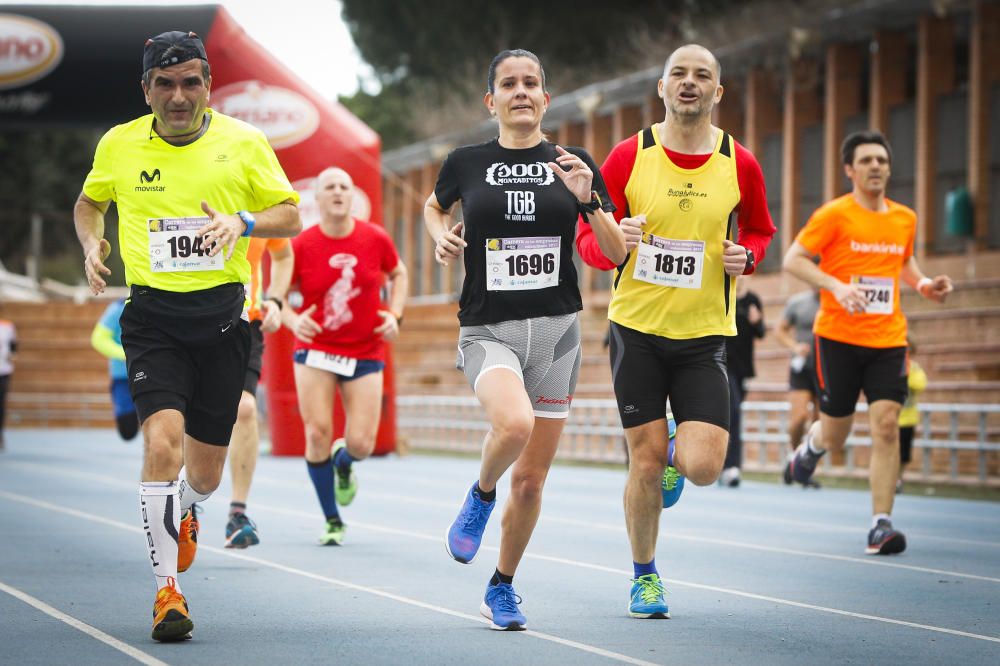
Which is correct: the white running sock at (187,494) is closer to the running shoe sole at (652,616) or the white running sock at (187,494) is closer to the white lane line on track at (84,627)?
the white lane line on track at (84,627)

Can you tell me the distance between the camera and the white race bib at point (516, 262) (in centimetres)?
682

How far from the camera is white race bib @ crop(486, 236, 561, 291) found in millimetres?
6820

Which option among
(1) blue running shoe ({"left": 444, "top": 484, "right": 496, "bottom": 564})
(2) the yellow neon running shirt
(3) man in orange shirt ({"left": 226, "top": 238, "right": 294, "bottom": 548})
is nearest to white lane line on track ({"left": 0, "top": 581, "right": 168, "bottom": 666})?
(1) blue running shoe ({"left": 444, "top": 484, "right": 496, "bottom": 564})

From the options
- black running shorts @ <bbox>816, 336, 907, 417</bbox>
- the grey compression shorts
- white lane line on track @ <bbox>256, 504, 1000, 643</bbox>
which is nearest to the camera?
the grey compression shorts

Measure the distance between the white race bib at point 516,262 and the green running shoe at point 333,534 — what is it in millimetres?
4165

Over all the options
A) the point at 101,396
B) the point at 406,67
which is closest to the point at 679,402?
the point at 101,396

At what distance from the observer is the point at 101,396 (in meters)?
41.6

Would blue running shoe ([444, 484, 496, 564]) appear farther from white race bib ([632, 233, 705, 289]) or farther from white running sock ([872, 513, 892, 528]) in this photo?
white running sock ([872, 513, 892, 528])

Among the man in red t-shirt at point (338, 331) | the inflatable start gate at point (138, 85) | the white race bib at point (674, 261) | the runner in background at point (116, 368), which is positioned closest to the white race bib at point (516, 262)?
the white race bib at point (674, 261)

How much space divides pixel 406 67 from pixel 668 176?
150 feet

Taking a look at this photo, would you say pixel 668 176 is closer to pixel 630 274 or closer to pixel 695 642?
pixel 630 274

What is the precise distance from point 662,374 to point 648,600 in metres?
1.00

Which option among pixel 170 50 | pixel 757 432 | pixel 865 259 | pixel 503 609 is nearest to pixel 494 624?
pixel 503 609

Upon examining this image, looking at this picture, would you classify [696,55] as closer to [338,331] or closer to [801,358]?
[338,331]
